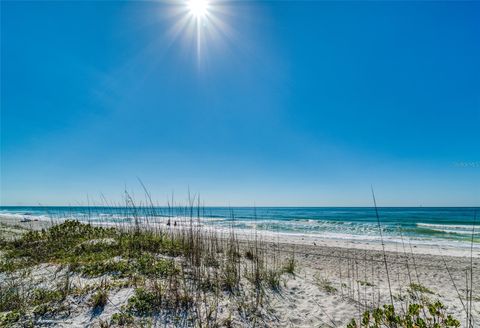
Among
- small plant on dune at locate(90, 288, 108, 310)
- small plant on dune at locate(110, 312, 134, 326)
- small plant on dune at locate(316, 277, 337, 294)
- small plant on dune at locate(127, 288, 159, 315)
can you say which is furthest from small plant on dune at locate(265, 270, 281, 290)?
small plant on dune at locate(90, 288, 108, 310)

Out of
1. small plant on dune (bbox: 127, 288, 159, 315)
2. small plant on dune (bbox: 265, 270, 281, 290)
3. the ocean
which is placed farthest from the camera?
the ocean

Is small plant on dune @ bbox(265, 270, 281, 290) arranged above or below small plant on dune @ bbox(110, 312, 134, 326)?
below

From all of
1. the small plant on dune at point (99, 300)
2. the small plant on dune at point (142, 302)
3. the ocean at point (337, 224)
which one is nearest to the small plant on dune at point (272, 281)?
the ocean at point (337, 224)

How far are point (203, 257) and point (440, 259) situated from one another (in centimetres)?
960

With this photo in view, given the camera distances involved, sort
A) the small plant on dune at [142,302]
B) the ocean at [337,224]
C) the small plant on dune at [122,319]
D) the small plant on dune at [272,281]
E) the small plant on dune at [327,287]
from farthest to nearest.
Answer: the ocean at [337,224], the small plant on dune at [327,287], the small plant on dune at [272,281], the small plant on dune at [142,302], the small plant on dune at [122,319]

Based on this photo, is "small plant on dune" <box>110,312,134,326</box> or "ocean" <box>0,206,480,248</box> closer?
"small plant on dune" <box>110,312,134,326</box>

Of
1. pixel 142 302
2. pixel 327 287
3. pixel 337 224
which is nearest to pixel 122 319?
pixel 142 302

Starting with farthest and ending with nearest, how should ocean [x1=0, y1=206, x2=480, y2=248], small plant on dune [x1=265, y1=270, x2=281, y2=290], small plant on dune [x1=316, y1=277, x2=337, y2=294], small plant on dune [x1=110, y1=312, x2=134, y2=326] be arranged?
1. ocean [x1=0, y1=206, x2=480, y2=248]
2. small plant on dune [x1=316, y1=277, x2=337, y2=294]
3. small plant on dune [x1=265, y1=270, x2=281, y2=290]
4. small plant on dune [x1=110, y1=312, x2=134, y2=326]

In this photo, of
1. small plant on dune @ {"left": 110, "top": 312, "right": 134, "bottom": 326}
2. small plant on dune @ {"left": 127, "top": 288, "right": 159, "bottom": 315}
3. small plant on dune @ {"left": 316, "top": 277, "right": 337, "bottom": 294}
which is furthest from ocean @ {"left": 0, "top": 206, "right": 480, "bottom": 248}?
small plant on dune @ {"left": 316, "top": 277, "right": 337, "bottom": 294}

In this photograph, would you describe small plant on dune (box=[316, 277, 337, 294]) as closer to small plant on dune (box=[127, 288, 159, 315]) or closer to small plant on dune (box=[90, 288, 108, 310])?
small plant on dune (box=[127, 288, 159, 315])

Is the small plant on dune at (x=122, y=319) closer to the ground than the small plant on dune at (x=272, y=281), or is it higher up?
higher up

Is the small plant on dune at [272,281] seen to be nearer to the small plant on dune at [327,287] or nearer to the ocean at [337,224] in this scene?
the small plant on dune at [327,287]

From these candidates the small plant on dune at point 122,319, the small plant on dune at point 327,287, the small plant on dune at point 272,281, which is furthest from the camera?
the small plant on dune at point 327,287

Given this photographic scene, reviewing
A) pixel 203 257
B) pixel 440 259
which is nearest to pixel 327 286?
pixel 203 257
